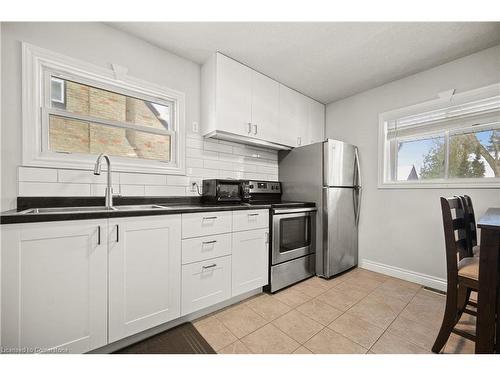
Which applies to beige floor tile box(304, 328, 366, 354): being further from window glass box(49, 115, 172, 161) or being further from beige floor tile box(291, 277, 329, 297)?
window glass box(49, 115, 172, 161)

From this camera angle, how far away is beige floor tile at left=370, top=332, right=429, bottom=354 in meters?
1.38

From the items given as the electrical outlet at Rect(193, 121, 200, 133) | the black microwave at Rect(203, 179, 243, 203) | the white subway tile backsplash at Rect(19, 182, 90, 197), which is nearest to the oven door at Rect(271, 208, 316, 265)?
the black microwave at Rect(203, 179, 243, 203)

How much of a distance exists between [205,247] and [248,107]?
62.8 inches

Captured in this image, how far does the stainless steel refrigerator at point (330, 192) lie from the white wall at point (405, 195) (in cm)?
18

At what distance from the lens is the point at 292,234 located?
2.37m

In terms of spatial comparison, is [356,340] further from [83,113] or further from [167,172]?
[83,113]

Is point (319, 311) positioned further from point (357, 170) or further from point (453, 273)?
point (357, 170)

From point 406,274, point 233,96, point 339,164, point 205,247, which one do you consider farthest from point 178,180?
point 406,274

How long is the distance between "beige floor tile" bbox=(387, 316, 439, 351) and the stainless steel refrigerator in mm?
861

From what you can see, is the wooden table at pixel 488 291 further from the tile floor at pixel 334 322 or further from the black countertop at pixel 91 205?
the black countertop at pixel 91 205

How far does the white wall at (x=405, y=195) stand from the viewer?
2115mm

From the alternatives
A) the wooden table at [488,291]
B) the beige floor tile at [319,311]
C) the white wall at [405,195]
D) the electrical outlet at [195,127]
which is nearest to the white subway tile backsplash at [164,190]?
the electrical outlet at [195,127]
